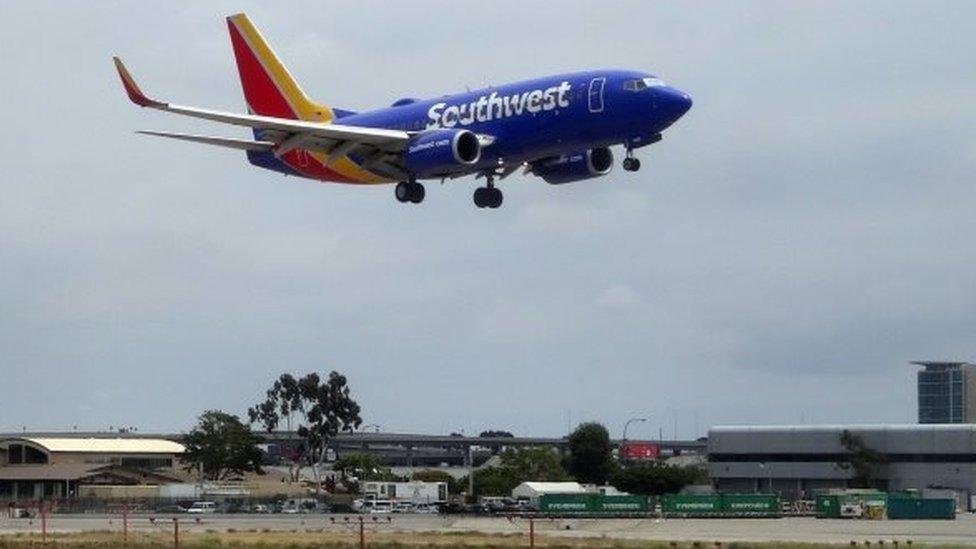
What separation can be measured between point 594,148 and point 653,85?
159 inches

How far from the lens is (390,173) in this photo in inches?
3255

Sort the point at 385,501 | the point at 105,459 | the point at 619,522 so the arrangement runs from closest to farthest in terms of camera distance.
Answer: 1. the point at 619,522
2. the point at 385,501
3. the point at 105,459

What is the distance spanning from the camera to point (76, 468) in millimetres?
145625

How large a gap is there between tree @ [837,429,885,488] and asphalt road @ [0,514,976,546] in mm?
37105

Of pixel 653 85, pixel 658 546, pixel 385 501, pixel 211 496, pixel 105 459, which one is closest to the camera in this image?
pixel 658 546

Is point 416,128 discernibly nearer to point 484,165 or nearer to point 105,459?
point 484,165

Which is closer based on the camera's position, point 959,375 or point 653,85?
point 653,85

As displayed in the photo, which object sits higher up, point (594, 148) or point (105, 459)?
point (594, 148)

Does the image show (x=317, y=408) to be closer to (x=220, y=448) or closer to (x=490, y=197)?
(x=220, y=448)

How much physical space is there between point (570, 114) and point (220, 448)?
97.7m

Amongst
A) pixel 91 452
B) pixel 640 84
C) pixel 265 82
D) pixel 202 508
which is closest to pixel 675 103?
pixel 640 84

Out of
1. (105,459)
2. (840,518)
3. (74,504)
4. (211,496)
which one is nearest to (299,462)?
(105,459)

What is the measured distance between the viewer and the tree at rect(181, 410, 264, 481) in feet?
554

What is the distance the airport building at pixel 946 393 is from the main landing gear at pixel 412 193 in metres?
101
